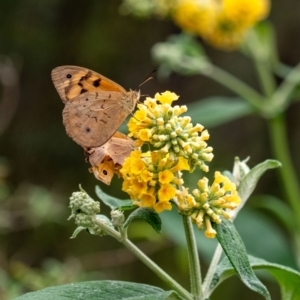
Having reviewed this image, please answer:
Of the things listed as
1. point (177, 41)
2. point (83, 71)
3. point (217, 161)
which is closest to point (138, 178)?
point (83, 71)

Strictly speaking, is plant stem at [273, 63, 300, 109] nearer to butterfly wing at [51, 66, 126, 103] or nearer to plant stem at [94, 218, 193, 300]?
butterfly wing at [51, 66, 126, 103]

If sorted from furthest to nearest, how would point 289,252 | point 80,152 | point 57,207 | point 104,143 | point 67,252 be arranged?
point 80,152 < point 67,252 < point 57,207 < point 289,252 < point 104,143

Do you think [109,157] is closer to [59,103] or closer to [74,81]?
[74,81]

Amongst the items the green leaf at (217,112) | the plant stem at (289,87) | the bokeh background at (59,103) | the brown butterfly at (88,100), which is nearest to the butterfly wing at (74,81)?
the brown butterfly at (88,100)

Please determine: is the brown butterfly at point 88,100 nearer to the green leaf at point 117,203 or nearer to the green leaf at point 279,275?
the green leaf at point 117,203

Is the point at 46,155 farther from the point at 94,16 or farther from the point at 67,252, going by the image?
the point at 94,16

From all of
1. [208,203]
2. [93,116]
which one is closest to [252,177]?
[208,203]

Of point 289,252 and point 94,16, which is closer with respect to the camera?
point 289,252
